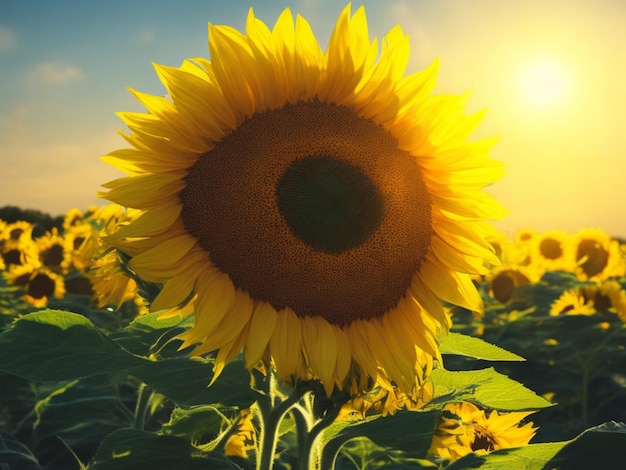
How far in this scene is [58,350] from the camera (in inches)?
79.7

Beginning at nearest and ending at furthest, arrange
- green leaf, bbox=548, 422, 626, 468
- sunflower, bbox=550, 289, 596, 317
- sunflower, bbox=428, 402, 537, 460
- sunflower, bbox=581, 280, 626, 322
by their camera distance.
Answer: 1. green leaf, bbox=548, 422, 626, 468
2. sunflower, bbox=428, 402, 537, 460
3. sunflower, bbox=581, 280, 626, 322
4. sunflower, bbox=550, 289, 596, 317

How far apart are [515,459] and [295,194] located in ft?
3.02

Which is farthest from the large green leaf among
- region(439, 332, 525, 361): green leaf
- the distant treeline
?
the distant treeline

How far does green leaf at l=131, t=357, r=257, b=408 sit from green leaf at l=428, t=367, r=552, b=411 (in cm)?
59

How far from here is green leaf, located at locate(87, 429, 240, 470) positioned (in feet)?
6.47

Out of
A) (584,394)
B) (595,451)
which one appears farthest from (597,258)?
(595,451)

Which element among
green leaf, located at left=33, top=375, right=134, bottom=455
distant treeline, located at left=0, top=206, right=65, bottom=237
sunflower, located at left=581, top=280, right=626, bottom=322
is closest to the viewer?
green leaf, located at left=33, top=375, right=134, bottom=455

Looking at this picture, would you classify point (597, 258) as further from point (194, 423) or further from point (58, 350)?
point (58, 350)

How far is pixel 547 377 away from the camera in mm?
6758

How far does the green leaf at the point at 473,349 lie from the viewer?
2.10m

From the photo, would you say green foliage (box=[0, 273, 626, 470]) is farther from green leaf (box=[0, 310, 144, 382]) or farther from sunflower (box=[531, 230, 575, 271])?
sunflower (box=[531, 230, 575, 271])

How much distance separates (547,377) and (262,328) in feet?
17.7

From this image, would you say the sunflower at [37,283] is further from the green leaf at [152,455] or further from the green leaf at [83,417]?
the green leaf at [152,455]

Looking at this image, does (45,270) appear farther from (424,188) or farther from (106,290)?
(424,188)
